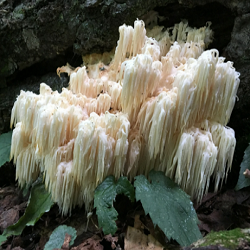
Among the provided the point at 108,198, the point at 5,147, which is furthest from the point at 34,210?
the point at 5,147

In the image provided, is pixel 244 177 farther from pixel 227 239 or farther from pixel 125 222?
pixel 125 222

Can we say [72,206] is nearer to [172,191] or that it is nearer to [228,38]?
[172,191]

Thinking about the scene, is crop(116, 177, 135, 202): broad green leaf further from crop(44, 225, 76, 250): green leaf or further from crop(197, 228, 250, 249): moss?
crop(197, 228, 250, 249): moss

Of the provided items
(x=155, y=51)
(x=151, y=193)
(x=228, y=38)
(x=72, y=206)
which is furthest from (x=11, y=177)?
(x=228, y=38)

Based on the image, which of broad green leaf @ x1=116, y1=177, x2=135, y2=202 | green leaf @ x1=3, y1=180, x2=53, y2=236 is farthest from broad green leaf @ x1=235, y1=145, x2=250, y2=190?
green leaf @ x1=3, y1=180, x2=53, y2=236

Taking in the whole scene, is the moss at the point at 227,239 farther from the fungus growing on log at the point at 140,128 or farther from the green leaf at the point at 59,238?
the green leaf at the point at 59,238

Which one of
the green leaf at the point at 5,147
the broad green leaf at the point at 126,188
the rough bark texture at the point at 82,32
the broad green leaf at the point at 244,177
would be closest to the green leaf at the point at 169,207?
the broad green leaf at the point at 126,188
